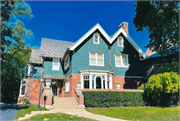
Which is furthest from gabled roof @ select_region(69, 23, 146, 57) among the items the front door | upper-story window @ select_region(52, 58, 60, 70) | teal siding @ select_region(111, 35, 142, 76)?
the front door

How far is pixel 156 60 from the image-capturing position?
23.2 metres

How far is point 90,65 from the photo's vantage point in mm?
19047

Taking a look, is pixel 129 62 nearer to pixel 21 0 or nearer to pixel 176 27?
pixel 176 27

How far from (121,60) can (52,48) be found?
36.0 ft

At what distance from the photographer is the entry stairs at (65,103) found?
13.5 meters

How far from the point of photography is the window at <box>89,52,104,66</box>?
19544 millimetres

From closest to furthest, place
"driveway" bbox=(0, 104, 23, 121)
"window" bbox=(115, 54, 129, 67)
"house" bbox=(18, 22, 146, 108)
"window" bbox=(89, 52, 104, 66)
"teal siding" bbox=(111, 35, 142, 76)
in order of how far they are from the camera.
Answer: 1. "driveway" bbox=(0, 104, 23, 121)
2. "house" bbox=(18, 22, 146, 108)
3. "window" bbox=(89, 52, 104, 66)
4. "teal siding" bbox=(111, 35, 142, 76)
5. "window" bbox=(115, 54, 129, 67)

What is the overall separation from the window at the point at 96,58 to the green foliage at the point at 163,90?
6.74 meters

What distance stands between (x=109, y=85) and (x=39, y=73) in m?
11.6

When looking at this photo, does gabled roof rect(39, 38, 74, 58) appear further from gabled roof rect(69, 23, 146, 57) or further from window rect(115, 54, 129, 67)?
window rect(115, 54, 129, 67)

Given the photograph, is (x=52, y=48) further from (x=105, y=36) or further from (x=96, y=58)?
(x=105, y=36)

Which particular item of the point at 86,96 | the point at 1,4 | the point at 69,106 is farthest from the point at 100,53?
the point at 1,4

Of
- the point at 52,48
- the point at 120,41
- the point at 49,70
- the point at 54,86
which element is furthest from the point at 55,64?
the point at 120,41

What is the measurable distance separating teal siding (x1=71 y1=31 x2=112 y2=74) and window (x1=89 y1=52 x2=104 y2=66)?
417 millimetres
